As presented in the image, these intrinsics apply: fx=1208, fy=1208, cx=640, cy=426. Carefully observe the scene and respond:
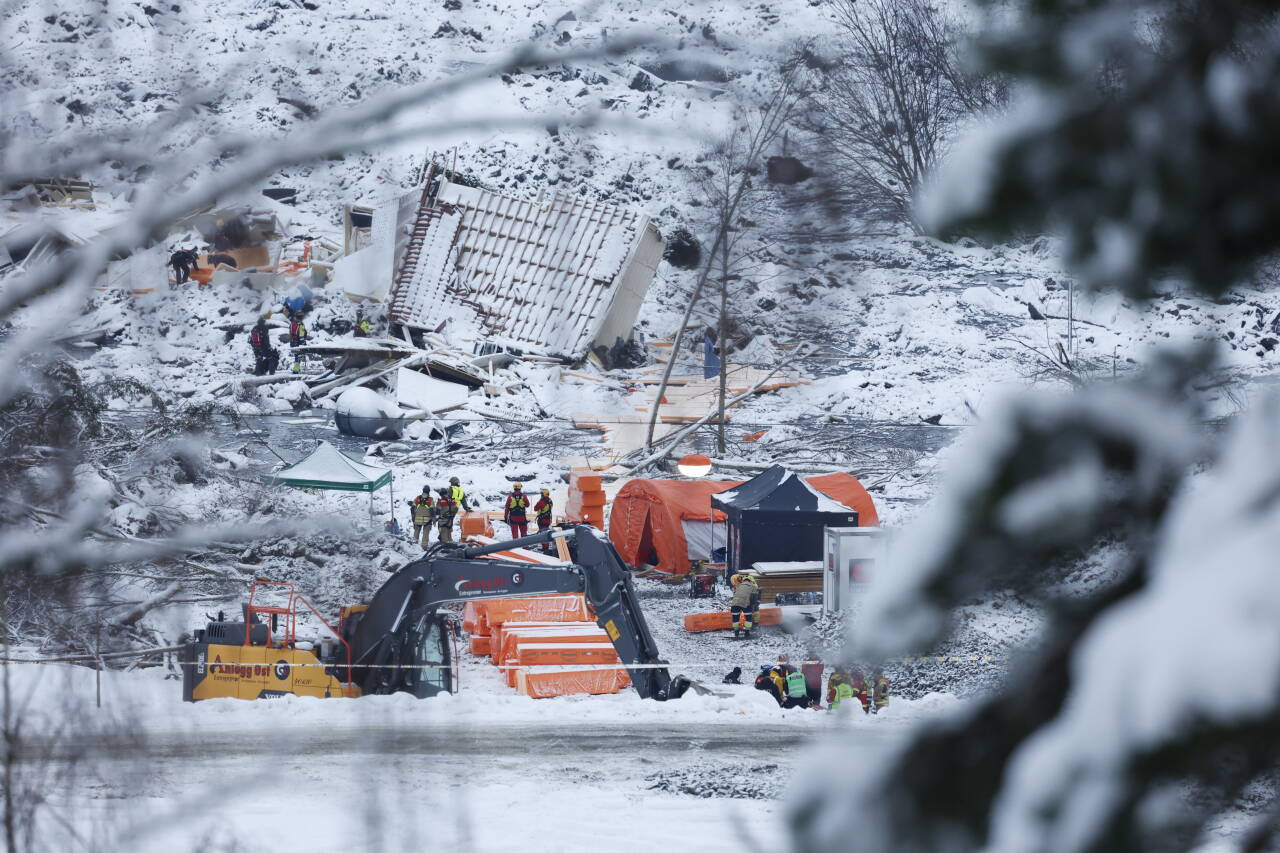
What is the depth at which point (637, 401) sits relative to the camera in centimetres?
2666

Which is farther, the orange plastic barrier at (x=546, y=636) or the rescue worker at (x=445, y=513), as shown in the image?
the rescue worker at (x=445, y=513)

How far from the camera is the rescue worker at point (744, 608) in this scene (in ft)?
52.2

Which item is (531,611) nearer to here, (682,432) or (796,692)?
(796,692)

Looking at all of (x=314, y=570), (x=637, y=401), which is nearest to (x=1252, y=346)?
(x=637, y=401)

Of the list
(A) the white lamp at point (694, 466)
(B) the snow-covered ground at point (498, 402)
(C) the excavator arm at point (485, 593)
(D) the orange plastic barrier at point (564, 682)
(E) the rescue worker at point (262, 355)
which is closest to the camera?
(B) the snow-covered ground at point (498, 402)

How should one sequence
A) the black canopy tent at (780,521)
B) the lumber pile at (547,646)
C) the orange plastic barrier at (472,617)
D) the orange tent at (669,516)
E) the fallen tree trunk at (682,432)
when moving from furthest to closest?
1. the fallen tree trunk at (682,432)
2. the orange tent at (669,516)
3. the black canopy tent at (780,521)
4. the orange plastic barrier at (472,617)
5. the lumber pile at (547,646)

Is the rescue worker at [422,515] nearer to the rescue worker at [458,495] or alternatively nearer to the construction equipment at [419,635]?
the rescue worker at [458,495]

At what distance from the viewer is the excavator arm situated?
40.9 ft

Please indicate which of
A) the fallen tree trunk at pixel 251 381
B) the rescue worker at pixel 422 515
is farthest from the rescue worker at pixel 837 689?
the fallen tree trunk at pixel 251 381

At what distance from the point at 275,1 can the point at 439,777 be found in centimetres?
844

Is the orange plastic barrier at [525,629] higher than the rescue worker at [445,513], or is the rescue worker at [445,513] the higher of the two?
the rescue worker at [445,513]

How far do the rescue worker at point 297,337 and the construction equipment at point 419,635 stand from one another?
1515 cm

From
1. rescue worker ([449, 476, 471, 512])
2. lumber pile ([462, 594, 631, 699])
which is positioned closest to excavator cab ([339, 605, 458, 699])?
lumber pile ([462, 594, 631, 699])

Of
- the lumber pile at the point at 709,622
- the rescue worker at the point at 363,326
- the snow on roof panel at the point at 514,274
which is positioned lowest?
the lumber pile at the point at 709,622
